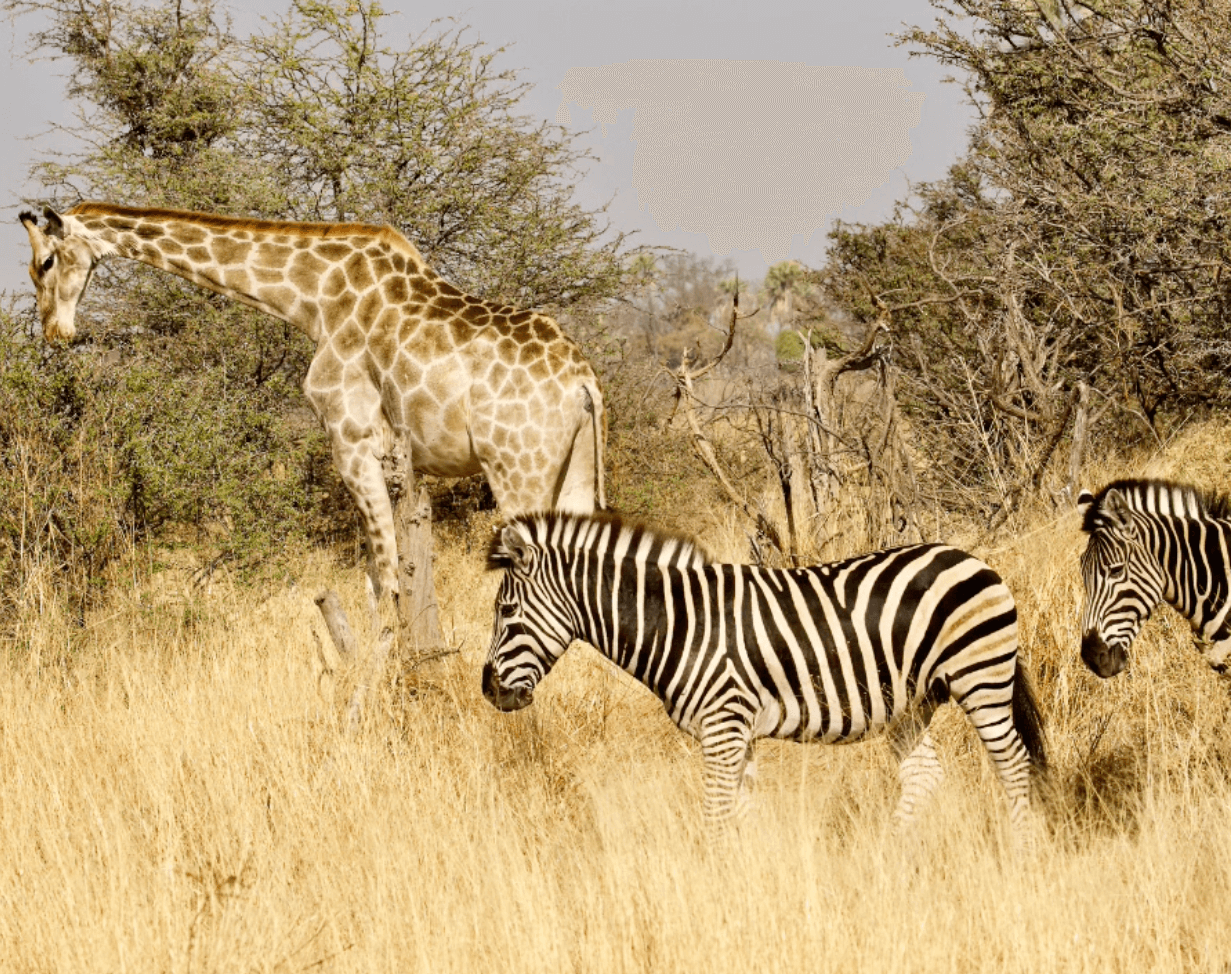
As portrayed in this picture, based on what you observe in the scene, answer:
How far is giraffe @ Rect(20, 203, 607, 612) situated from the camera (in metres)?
6.90

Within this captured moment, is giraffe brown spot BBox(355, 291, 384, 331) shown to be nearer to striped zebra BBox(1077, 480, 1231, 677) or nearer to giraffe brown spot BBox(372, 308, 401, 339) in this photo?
giraffe brown spot BBox(372, 308, 401, 339)

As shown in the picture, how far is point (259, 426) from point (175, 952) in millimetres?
6963

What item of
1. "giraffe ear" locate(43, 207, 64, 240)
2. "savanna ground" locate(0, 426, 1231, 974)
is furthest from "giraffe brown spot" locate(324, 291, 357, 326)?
"savanna ground" locate(0, 426, 1231, 974)

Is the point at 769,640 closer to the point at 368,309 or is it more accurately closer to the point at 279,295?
the point at 368,309

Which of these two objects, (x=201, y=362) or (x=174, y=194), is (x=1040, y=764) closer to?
(x=201, y=362)

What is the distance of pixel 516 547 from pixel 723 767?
1179mm

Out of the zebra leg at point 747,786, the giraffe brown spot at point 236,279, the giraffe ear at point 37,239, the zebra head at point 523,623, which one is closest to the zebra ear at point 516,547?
the zebra head at point 523,623

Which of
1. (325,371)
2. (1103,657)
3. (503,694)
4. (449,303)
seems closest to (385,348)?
(325,371)

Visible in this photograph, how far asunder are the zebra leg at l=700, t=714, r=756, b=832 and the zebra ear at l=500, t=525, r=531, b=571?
37.5 inches

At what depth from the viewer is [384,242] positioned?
24.3ft

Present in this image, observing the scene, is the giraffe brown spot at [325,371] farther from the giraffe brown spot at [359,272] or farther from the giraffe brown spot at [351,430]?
the giraffe brown spot at [359,272]

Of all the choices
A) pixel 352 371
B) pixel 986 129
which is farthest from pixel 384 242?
pixel 986 129

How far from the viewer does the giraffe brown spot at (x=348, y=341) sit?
712cm

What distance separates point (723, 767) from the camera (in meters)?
4.43
